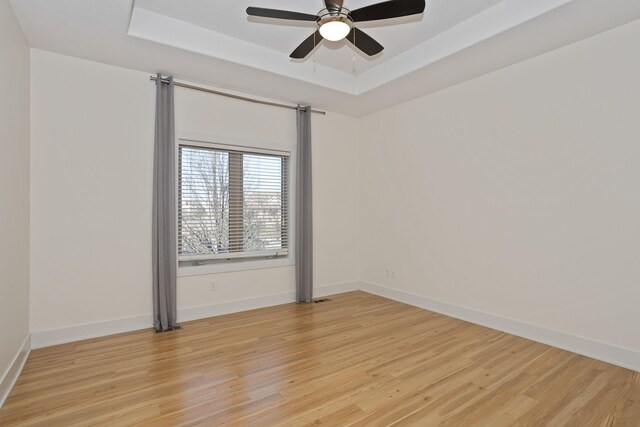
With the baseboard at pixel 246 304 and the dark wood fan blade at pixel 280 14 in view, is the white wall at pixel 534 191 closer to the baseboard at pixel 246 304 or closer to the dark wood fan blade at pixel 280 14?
the baseboard at pixel 246 304

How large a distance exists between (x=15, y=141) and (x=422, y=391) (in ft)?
11.7

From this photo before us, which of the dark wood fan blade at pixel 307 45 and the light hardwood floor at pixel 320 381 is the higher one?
the dark wood fan blade at pixel 307 45

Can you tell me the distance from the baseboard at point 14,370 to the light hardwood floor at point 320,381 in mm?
49

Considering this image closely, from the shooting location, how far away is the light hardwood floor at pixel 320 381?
6.78 feet

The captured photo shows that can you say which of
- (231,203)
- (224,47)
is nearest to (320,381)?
(231,203)

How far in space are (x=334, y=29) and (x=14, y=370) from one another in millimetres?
3367

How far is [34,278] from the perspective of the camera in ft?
10.1

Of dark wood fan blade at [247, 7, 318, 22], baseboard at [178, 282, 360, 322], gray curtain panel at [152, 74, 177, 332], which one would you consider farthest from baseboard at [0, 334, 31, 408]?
dark wood fan blade at [247, 7, 318, 22]

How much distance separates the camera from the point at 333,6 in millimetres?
2160

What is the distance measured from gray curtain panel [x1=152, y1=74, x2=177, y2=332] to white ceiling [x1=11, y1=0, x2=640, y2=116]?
0.42 meters

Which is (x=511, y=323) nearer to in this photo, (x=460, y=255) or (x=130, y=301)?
(x=460, y=255)

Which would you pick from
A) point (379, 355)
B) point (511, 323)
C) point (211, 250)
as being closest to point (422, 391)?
point (379, 355)

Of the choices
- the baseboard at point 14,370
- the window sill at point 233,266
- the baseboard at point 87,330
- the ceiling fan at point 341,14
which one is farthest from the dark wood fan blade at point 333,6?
the baseboard at point 87,330

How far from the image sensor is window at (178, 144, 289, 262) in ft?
12.9
